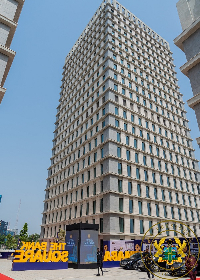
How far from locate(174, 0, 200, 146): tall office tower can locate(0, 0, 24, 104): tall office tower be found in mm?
15498

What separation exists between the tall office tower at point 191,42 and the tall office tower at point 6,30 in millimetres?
15498

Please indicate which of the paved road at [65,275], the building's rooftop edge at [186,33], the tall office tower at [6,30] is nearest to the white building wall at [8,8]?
the tall office tower at [6,30]

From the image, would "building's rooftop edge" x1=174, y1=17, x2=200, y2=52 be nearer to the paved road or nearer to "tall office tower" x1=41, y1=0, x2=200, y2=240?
"tall office tower" x1=41, y1=0, x2=200, y2=240

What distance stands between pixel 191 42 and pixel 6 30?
16923 millimetres

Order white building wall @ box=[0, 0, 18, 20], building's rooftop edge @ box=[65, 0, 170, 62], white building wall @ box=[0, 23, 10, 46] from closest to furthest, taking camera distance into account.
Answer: white building wall @ box=[0, 23, 10, 46] < white building wall @ box=[0, 0, 18, 20] < building's rooftop edge @ box=[65, 0, 170, 62]

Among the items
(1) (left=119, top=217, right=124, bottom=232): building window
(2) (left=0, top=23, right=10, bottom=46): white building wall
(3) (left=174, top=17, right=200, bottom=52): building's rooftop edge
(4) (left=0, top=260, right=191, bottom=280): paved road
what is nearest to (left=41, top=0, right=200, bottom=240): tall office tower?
(1) (left=119, top=217, right=124, bottom=232): building window

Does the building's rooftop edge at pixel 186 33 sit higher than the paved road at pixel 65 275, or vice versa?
the building's rooftop edge at pixel 186 33

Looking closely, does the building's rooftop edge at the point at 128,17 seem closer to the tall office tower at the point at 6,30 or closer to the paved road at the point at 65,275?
the tall office tower at the point at 6,30

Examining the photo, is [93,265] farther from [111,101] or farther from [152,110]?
[152,110]

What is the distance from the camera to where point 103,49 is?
4772 cm

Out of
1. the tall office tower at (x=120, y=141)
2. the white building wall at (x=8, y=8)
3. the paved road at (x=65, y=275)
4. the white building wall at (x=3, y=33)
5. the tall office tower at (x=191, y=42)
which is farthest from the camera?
the tall office tower at (x=120, y=141)

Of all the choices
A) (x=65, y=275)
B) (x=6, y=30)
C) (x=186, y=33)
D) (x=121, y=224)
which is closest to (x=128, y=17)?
(x=186, y=33)

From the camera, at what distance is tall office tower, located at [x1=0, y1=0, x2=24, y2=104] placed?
18.6 metres

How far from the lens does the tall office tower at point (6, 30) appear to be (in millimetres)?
18594
